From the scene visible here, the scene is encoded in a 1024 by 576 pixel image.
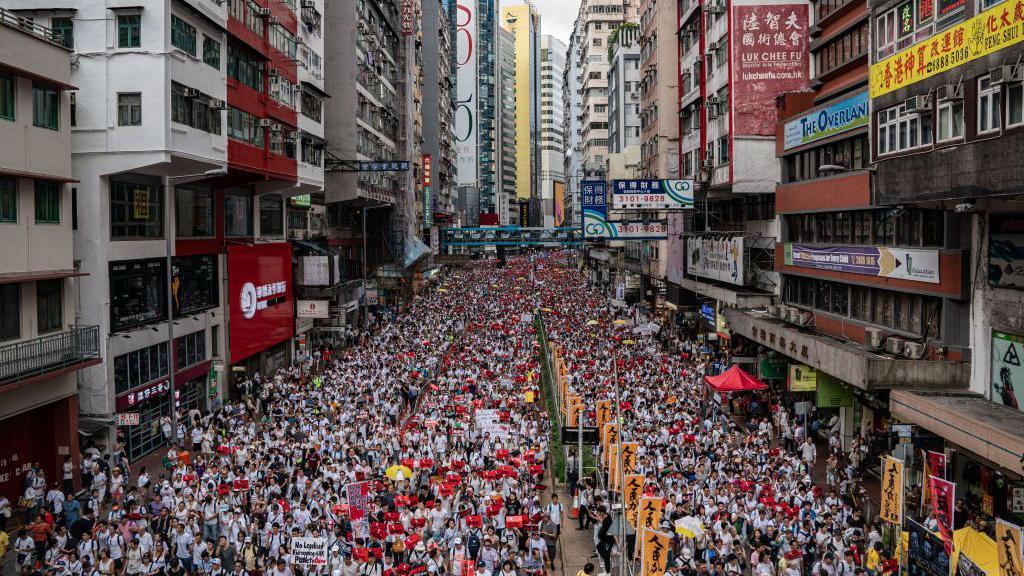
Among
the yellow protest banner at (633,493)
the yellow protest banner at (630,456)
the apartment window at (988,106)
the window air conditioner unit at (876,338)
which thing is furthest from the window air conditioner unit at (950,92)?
the yellow protest banner at (633,493)

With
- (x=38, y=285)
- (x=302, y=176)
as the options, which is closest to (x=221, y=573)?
(x=38, y=285)

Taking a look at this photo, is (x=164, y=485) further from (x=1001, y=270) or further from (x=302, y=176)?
(x=302, y=176)

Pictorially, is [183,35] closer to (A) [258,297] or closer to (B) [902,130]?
(A) [258,297]

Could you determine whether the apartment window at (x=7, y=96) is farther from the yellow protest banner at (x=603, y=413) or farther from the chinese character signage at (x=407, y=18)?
the chinese character signage at (x=407, y=18)

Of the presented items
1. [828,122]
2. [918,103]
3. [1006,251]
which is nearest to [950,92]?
[918,103]

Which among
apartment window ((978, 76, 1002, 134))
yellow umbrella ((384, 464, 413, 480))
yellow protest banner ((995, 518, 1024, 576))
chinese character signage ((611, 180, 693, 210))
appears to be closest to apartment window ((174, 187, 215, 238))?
yellow umbrella ((384, 464, 413, 480))
